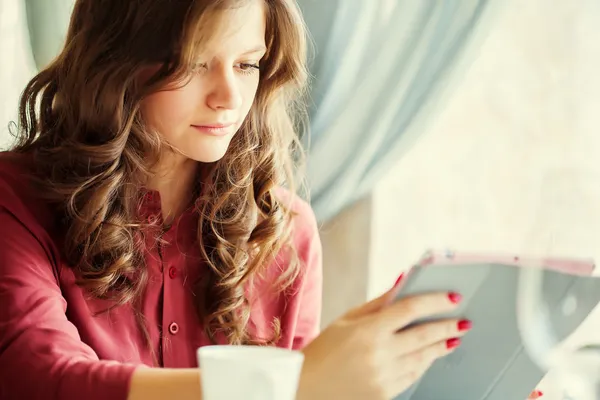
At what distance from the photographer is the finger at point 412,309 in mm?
847

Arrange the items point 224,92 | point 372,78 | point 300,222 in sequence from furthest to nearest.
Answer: point 372,78, point 300,222, point 224,92

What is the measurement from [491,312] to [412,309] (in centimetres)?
10

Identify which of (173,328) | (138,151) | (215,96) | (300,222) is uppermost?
(215,96)

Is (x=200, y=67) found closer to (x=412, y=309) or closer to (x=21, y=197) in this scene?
(x=21, y=197)

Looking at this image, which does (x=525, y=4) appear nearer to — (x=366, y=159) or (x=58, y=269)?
(x=366, y=159)

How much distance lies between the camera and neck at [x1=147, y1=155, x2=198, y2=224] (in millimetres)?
1299

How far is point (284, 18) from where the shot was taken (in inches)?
49.1

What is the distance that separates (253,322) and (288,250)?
0.14 meters

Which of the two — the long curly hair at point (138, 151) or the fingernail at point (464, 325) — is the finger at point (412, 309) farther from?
the long curly hair at point (138, 151)

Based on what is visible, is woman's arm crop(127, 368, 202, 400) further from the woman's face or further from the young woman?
the woman's face

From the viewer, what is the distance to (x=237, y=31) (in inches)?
45.5

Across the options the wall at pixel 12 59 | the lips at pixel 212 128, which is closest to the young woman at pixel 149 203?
the lips at pixel 212 128

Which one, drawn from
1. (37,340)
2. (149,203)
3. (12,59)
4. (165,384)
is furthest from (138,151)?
(12,59)

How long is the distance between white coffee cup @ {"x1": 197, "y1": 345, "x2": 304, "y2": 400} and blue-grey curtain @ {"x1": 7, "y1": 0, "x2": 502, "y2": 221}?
3.16ft
